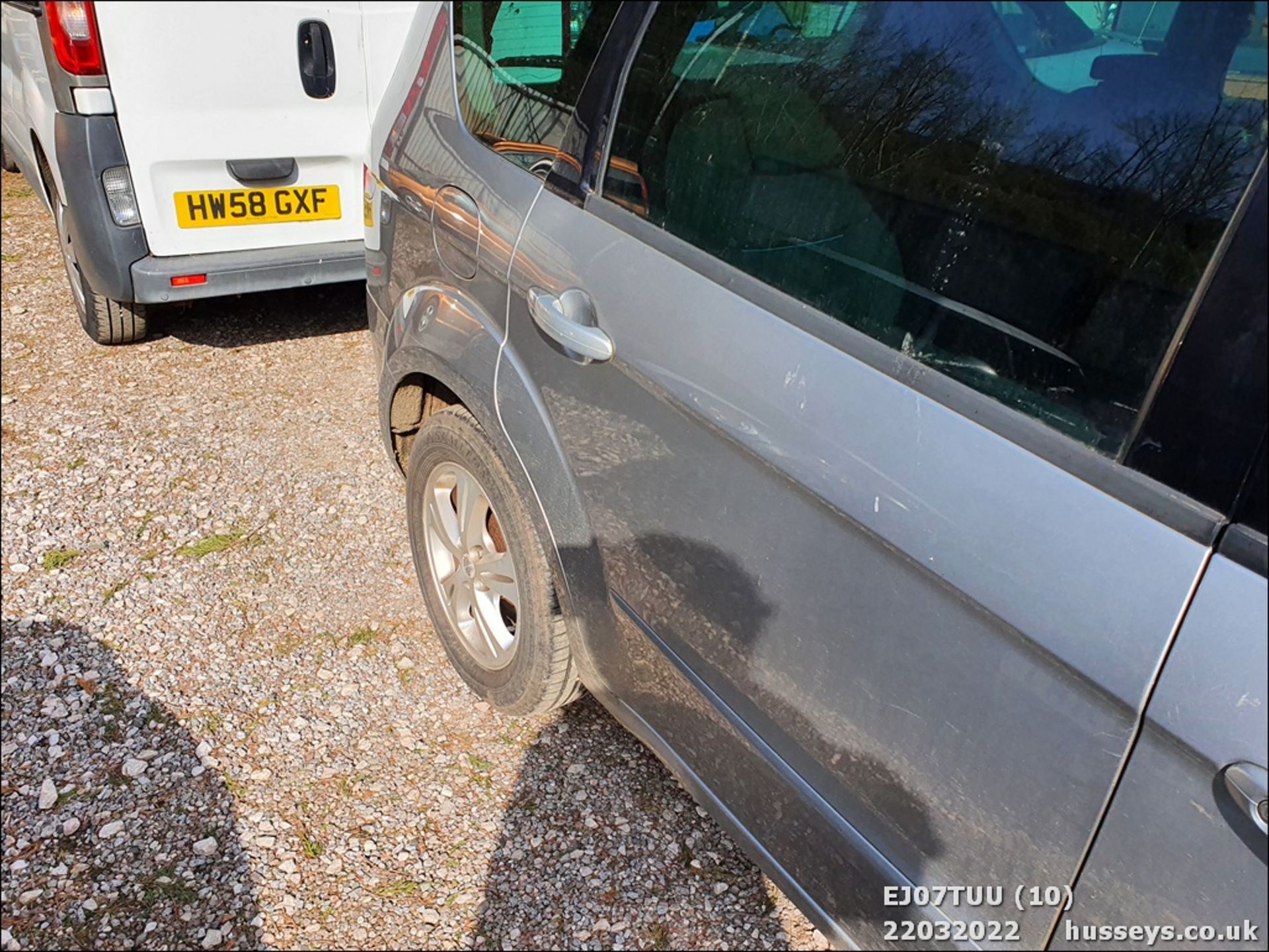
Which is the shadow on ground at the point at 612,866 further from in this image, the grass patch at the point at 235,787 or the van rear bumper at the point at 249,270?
the van rear bumper at the point at 249,270

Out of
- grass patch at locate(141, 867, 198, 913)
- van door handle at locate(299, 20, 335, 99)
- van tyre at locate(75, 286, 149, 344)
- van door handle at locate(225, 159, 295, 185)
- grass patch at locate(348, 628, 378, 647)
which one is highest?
van door handle at locate(299, 20, 335, 99)

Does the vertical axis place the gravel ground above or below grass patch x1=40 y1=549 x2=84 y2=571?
above

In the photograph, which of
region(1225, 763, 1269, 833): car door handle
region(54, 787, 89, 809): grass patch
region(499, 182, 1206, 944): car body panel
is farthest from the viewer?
region(54, 787, 89, 809): grass patch

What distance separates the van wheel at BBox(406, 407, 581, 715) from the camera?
6.97ft

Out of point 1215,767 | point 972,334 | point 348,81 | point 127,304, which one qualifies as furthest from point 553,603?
point 127,304

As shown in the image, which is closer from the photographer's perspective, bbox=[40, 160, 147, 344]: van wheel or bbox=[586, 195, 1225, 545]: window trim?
bbox=[586, 195, 1225, 545]: window trim

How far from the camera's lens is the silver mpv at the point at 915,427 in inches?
42.1

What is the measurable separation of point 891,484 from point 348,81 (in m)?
3.25

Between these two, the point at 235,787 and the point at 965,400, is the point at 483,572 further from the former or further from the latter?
the point at 965,400

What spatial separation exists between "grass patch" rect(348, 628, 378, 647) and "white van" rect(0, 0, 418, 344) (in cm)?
174

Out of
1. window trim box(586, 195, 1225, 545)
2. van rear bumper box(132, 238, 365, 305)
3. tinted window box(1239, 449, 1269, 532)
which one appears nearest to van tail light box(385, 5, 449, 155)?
window trim box(586, 195, 1225, 545)

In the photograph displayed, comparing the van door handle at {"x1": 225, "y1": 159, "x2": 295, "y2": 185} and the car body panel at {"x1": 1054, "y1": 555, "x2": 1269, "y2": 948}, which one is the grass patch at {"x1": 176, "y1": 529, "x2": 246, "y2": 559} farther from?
the car body panel at {"x1": 1054, "y1": 555, "x2": 1269, "y2": 948}

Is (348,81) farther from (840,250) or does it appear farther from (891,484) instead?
(891,484)

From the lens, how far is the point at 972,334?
127 cm
